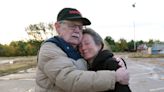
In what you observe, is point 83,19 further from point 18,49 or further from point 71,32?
point 18,49

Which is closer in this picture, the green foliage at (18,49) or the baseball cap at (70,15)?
the baseball cap at (70,15)

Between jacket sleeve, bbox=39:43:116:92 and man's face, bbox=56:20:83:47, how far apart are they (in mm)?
192

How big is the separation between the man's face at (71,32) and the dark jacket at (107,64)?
0.22m

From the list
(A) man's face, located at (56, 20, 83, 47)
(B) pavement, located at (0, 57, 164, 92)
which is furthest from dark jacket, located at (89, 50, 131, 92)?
(B) pavement, located at (0, 57, 164, 92)

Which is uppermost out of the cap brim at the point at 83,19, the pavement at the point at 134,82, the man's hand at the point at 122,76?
the cap brim at the point at 83,19

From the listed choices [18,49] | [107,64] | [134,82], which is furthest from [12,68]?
[18,49]

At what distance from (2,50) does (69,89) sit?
276 ft

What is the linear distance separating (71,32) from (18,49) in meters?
84.8

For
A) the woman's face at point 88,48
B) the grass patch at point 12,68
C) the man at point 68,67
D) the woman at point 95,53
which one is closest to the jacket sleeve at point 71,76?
the man at point 68,67

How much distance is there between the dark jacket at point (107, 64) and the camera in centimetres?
338

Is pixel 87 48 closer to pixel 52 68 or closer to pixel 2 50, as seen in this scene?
pixel 52 68

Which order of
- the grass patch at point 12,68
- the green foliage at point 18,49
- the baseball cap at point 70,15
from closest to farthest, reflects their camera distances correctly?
the baseball cap at point 70,15 < the grass patch at point 12,68 < the green foliage at point 18,49

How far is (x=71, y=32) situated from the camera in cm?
356

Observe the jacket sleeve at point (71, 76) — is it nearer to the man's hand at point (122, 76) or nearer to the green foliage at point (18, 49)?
the man's hand at point (122, 76)
